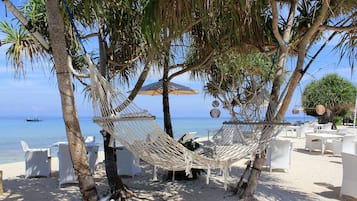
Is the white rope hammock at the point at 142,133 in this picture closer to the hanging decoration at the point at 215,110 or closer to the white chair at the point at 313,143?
the white chair at the point at 313,143

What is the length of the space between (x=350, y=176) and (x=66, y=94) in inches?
→ 116

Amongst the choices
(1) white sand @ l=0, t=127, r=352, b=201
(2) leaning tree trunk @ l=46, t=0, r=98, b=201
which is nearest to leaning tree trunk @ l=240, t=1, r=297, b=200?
(1) white sand @ l=0, t=127, r=352, b=201

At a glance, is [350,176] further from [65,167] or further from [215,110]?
[215,110]

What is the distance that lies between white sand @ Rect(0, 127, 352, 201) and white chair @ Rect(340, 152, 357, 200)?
183 mm

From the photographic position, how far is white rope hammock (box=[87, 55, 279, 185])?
2.35 meters

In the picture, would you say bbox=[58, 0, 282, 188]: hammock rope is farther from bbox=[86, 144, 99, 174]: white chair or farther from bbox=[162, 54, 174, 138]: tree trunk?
bbox=[86, 144, 99, 174]: white chair

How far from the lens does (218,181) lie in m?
4.14

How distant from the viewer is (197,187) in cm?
Answer: 380

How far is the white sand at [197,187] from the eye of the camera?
11.3 ft

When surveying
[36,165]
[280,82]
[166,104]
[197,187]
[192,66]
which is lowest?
[197,187]

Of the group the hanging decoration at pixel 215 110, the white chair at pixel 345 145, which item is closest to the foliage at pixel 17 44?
the white chair at pixel 345 145

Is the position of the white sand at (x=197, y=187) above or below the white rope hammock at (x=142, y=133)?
below

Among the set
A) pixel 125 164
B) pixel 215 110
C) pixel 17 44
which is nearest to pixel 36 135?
pixel 215 110

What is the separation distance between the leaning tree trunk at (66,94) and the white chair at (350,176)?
2576mm
